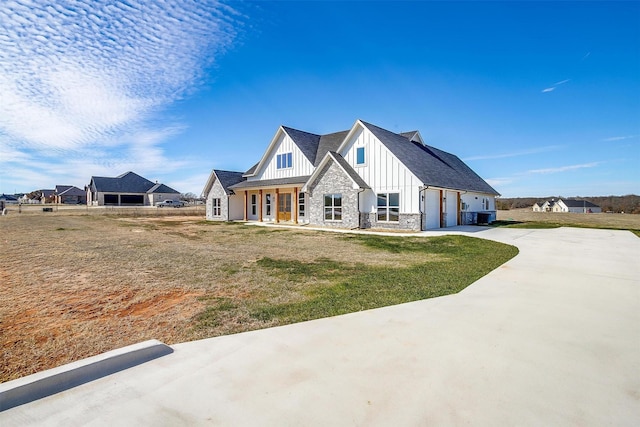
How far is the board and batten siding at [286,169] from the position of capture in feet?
81.3

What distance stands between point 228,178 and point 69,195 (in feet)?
238

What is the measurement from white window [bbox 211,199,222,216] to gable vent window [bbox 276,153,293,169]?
7.93 meters

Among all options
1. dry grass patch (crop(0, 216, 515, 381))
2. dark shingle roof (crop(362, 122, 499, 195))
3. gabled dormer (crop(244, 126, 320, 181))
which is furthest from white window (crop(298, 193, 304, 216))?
dry grass patch (crop(0, 216, 515, 381))

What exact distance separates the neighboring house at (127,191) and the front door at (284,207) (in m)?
50.4

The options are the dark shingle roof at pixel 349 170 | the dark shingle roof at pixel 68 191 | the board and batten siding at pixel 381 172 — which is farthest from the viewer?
the dark shingle roof at pixel 68 191

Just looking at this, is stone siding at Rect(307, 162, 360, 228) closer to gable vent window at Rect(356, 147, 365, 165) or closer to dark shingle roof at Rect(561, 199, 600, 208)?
gable vent window at Rect(356, 147, 365, 165)

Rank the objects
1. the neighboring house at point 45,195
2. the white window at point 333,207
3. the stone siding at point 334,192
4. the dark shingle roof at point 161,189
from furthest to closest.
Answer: the neighboring house at point 45,195 → the dark shingle roof at point 161,189 → the white window at point 333,207 → the stone siding at point 334,192

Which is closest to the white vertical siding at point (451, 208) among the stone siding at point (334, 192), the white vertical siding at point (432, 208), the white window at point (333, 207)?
the white vertical siding at point (432, 208)

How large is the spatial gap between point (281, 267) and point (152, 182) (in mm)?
71796

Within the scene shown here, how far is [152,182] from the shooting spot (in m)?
69.9

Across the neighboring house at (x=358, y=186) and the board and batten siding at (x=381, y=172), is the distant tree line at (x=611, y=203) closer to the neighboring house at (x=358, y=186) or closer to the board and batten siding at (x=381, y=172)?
the neighboring house at (x=358, y=186)

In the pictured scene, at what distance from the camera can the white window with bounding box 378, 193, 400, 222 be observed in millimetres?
19250

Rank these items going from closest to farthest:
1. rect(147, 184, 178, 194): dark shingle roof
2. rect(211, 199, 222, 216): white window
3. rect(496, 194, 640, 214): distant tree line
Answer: rect(211, 199, 222, 216): white window, rect(496, 194, 640, 214): distant tree line, rect(147, 184, 178, 194): dark shingle roof

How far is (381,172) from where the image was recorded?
19.8 m
